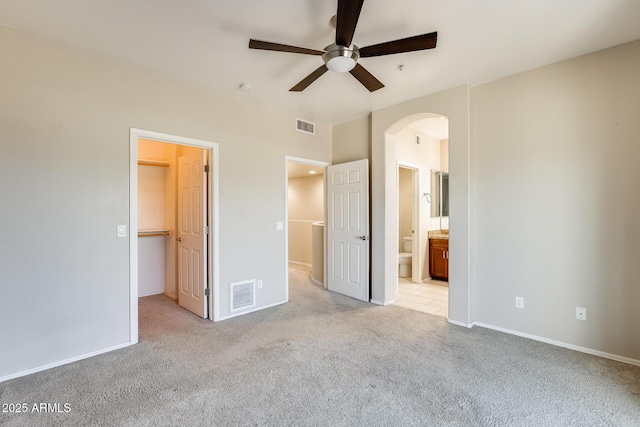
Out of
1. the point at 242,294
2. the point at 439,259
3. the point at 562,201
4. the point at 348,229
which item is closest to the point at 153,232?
the point at 242,294

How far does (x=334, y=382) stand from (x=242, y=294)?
1.84 meters

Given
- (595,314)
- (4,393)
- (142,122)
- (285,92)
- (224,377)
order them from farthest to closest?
(285,92) < (142,122) < (595,314) < (224,377) < (4,393)

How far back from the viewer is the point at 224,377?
2336mm

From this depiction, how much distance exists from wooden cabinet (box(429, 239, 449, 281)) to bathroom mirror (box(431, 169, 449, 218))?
0.55 m

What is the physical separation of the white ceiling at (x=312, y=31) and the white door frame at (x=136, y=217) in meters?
0.67

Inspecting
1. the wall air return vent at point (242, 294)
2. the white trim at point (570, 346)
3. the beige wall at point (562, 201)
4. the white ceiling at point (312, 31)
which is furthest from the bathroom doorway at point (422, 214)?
the wall air return vent at point (242, 294)

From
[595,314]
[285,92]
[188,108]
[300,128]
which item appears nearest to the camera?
[595,314]

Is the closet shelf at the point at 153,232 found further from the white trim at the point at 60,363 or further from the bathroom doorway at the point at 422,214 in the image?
the bathroom doorway at the point at 422,214

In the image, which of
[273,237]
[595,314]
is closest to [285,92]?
[273,237]

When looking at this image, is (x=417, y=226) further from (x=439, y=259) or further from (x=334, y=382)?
(x=334, y=382)

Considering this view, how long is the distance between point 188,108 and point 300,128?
1620mm

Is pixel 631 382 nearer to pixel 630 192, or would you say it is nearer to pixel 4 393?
pixel 630 192

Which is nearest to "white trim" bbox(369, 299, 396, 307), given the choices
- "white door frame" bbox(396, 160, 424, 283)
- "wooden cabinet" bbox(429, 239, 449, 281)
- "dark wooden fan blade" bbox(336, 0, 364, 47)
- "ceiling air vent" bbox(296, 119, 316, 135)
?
"white door frame" bbox(396, 160, 424, 283)

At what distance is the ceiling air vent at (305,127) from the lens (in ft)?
14.4
